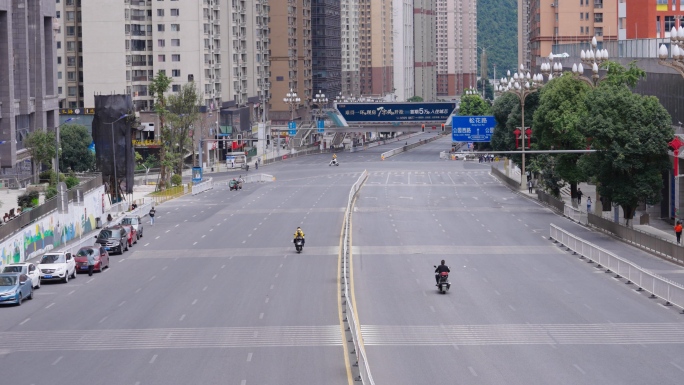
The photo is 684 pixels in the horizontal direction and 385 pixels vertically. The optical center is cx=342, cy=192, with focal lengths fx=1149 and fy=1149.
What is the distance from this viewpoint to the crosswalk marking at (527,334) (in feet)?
111

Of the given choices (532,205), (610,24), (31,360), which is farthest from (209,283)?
(610,24)

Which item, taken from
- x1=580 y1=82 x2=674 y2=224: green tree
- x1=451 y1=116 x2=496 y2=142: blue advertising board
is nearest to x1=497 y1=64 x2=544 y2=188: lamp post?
x1=451 y1=116 x2=496 y2=142: blue advertising board

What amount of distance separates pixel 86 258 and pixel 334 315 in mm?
18049

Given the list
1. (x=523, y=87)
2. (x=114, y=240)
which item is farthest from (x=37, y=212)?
(x=523, y=87)

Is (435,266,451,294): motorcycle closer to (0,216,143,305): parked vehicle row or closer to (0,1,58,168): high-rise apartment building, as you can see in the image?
(0,216,143,305): parked vehicle row

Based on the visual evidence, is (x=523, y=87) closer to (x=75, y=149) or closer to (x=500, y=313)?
(x=75, y=149)

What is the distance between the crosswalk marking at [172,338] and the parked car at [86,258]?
15673mm

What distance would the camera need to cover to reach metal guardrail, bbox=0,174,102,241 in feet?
173

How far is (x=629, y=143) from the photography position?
63.4m

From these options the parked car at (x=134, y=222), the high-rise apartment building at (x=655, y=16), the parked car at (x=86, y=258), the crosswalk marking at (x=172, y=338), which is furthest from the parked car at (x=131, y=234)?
the high-rise apartment building at (x=655, y=16)

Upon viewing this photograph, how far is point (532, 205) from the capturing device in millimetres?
87500

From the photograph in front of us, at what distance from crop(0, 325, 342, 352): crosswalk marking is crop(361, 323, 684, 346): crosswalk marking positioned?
1.68 meters

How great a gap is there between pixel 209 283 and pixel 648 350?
2121 centimetres

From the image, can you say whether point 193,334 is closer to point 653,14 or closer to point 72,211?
point 72,211
